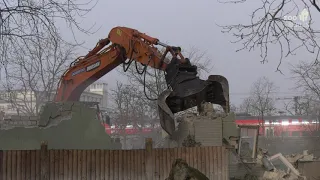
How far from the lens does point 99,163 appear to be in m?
10.3

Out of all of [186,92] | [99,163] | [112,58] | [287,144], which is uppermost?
[112,58]

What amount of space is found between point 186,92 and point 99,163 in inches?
105

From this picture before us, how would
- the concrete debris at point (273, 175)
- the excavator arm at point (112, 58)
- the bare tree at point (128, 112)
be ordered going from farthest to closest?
1. the bare tree at point (128, 112)
2. the concrete debris at point (273, 175)
3. the excavator arm at point (112, 58)

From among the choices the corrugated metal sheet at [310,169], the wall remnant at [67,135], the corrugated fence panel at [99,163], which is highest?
the wall remnant at [67,135]

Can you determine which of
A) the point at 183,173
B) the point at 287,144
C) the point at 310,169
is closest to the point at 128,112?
the point at 287,144

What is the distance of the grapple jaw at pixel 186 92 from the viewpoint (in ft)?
34.2

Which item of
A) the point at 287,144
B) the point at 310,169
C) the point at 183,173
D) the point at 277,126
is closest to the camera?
the point at 183,173

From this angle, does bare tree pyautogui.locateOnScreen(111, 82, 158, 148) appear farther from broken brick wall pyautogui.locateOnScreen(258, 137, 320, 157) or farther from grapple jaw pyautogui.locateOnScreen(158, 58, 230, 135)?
grapple jaw pyautogui.locateOnScreen(158, 58, 230, 135)

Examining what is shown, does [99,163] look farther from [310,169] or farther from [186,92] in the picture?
[310,169]

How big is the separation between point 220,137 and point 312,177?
4.61 meters

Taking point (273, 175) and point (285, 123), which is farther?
point (285, 123)

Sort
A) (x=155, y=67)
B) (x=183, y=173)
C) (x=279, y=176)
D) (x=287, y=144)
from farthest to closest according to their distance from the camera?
(x=287, y=144), (x=279, y=176), (x=155, y=67), (x=183, y=173)

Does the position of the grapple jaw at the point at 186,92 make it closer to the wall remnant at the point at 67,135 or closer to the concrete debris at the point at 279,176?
the wall remnant at the point at 67,135

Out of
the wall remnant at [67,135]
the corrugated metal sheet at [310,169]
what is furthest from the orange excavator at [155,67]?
the corrugated metal sheet at [310,169]
